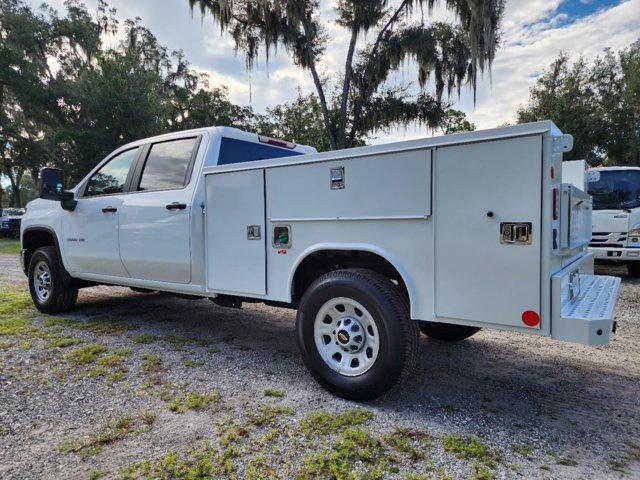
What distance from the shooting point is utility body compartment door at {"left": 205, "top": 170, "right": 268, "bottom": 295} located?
3.54 meters

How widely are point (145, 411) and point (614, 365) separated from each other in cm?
386

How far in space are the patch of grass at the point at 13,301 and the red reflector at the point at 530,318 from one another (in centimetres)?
613

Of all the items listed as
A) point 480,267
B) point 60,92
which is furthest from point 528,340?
point 60,92

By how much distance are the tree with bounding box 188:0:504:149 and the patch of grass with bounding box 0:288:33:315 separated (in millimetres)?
10718

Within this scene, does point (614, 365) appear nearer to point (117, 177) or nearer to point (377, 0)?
point (117, 177)

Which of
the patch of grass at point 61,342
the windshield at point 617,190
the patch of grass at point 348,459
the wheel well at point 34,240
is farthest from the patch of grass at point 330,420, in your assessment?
the windshield at point 617,190

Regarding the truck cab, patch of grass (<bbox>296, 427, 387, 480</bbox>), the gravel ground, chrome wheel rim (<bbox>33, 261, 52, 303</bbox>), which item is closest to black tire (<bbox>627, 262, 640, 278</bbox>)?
the truck cab

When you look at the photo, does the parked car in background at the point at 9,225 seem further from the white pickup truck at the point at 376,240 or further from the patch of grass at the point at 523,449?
the patch of grass at the point at 523,449

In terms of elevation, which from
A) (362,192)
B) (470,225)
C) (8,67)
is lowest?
(470,225)

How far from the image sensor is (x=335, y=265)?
11.4 feet

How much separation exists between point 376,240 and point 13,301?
6095mm

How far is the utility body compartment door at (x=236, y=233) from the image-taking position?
3543mm

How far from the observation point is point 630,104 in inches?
781

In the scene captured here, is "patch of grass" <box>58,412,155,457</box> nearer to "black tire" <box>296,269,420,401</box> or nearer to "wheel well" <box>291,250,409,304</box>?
"black tire" <box>296,269,420,401</box>
